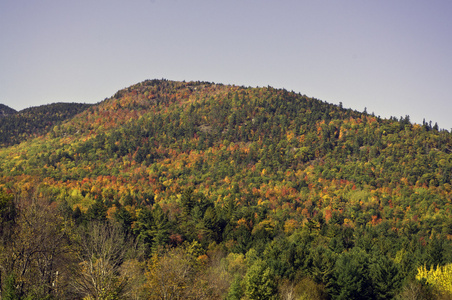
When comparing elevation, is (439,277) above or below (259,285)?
below

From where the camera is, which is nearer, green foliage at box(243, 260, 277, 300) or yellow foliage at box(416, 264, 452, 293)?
green foliage at box(243, 260, 277, 300)

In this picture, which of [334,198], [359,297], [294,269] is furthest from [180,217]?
[334,198]

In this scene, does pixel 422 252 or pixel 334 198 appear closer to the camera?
pixel 422 252

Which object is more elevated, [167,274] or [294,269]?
[167,274]

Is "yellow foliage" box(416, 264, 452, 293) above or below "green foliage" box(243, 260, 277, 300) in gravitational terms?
below

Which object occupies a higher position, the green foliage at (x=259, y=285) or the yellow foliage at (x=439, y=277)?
the green foliage at (x=259, y=285)

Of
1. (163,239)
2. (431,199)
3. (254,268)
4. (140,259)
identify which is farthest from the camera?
(431,199)

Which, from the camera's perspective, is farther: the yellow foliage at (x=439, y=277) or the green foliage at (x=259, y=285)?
the yellow foliage at (x=439, y=277)

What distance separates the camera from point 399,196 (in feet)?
643

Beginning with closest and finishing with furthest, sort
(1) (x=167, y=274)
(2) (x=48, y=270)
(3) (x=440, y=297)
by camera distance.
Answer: (1) (x=167, y=274) < (2) (x=48, y=270) < (3) (x=440, y=297)

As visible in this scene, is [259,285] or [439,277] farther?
[439,277]

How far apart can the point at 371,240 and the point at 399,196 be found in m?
108

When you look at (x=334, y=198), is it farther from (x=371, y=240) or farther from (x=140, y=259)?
(x=140, y=259)

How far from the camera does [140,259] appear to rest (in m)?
82.5
